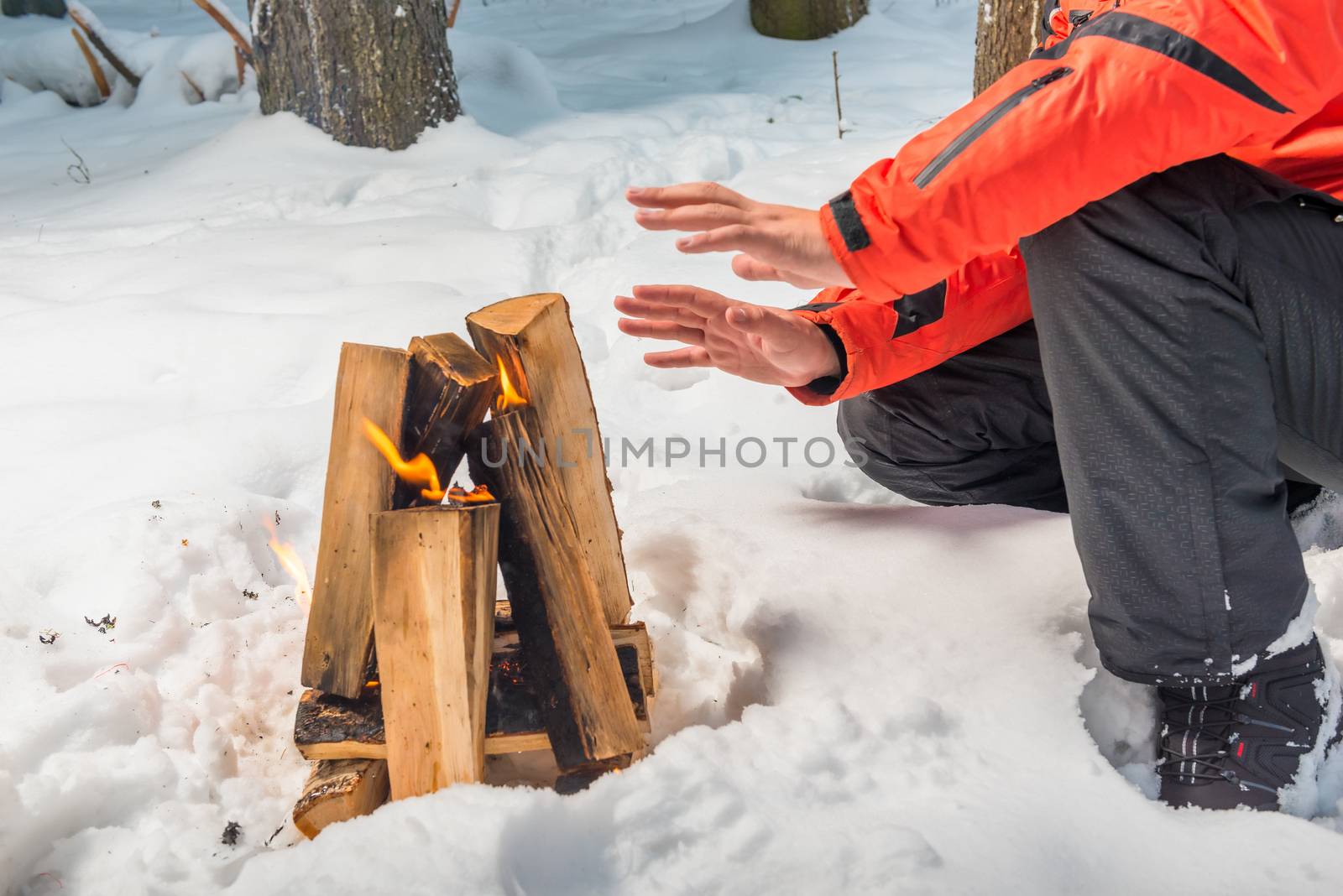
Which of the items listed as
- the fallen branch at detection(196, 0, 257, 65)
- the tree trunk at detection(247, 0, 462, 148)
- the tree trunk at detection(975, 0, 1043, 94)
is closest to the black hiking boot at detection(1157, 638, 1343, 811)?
the tree trunk at detection(975, 0, 1043, 94)

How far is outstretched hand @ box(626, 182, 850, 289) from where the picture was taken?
48.6 inches

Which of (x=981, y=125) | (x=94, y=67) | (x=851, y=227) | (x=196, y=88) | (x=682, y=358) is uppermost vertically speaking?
(x=981, y=125)

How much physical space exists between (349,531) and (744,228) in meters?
0.69

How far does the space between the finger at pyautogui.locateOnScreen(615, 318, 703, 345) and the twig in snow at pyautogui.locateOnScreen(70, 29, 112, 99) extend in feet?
19.4

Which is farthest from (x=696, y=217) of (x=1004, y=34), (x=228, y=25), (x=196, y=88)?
(x=196, y=88)

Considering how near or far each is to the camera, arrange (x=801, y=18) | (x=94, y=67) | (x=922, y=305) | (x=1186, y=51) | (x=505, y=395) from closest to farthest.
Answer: (x=1186, y=51), (x=505, y=395), (x=922, y=305), (x=94, y=67), (x=801, y=18)

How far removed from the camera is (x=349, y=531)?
134 centimetres

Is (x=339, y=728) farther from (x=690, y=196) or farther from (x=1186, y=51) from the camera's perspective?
(x=1186, y=51)

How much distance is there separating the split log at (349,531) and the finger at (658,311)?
0.35 metres

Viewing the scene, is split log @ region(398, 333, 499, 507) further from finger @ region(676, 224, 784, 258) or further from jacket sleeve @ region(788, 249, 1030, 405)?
jacket sleeve @ region(788, 249, 1030, 405)

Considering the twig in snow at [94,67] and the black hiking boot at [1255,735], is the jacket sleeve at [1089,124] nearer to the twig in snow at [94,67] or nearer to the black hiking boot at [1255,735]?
the black hiking boot at [1255,735]

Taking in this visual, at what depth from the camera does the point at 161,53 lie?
19.4ft

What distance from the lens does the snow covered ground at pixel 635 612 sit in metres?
1.07

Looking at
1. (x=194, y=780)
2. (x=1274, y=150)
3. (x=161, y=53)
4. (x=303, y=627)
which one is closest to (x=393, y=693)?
(x=194, y=780)
